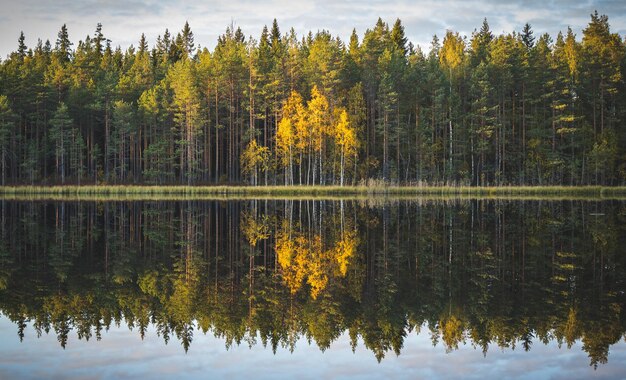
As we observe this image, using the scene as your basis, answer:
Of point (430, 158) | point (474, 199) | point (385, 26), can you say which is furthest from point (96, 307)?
point (385, 26)

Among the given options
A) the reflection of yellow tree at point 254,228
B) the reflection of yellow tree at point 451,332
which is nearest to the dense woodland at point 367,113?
the reflection of yellow tree at point 254,228

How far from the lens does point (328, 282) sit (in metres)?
13.8

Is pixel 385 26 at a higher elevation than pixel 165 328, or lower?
higher

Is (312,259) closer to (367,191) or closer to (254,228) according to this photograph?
(254,228)

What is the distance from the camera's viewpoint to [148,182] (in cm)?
6619

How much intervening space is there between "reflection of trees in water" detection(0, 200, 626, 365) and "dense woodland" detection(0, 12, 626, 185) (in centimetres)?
3627

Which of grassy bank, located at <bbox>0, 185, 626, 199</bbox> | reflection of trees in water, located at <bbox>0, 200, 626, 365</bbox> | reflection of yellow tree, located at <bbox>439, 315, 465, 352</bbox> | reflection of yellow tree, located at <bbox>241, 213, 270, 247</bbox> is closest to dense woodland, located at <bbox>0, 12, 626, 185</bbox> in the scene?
grassy bank, located at <bbox>0, 185, 626, 199</bbox>

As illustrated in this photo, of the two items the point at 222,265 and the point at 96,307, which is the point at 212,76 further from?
the point at 96,307

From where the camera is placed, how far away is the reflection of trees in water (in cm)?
1002

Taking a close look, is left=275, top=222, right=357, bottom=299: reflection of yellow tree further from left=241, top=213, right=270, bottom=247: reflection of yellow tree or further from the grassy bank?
the grassy bank

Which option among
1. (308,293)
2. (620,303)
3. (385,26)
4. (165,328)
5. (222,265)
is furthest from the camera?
(385,26)

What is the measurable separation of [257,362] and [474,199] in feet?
133

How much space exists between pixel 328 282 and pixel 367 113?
53779 mm

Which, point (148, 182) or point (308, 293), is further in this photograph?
point (148, 182)
